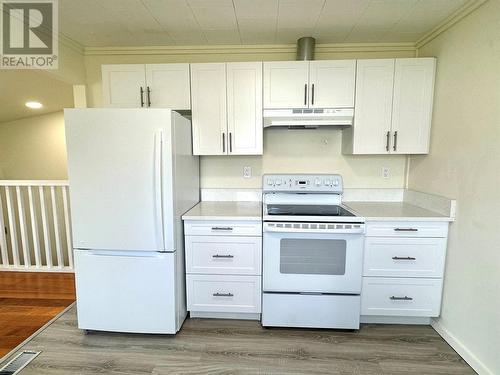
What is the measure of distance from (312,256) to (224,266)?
Answer: 704mm

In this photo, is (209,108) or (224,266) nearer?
(224,266)

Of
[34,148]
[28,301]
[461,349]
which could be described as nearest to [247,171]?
[461,349]

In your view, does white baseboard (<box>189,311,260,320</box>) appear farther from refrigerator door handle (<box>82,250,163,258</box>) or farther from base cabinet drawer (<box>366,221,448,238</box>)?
base cabinet drawer (<box>366,221,448,238</box>)

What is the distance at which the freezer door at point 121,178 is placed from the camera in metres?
1.76

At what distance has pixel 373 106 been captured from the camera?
2.21 meters

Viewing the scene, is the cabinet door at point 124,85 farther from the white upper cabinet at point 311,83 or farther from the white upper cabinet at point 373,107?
the white upper cabinet at point 373,107

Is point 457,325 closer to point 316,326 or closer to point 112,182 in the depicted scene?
point 316,326

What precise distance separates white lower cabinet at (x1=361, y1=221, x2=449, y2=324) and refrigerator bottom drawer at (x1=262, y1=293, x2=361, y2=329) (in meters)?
0.15

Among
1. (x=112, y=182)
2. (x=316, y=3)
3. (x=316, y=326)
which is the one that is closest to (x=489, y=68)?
(x=316, y=3)

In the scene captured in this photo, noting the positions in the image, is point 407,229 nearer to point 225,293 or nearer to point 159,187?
point 225,293

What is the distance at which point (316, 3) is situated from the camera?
5.90 ft

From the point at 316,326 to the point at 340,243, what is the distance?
69cm

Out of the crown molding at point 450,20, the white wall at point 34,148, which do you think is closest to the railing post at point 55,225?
the white wall at point 34,148

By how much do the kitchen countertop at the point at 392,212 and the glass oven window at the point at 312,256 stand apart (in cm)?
34
